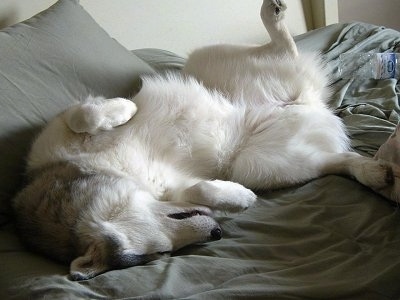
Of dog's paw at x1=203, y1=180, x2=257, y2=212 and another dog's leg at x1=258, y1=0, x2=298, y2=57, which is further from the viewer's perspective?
another dog's leg at x1=258, y1=0, x2=298, y2=57

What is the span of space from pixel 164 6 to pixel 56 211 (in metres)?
1.72

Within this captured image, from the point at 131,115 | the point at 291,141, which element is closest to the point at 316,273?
the point at 291,141

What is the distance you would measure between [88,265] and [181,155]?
59 cm

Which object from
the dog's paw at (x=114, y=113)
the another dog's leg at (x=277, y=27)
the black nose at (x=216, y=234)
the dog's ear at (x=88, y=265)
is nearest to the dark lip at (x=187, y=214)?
the black nose at (x=216, y=234)

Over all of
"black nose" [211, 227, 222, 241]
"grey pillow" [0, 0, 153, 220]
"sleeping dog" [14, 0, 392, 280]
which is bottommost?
"black nose" [211, 227, 222, 241]

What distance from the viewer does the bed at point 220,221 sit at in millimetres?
1073

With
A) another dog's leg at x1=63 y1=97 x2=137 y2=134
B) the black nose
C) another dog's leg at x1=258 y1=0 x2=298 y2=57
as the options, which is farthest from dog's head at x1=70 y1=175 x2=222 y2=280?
another dog's leg at x1=258 y1=0 x2=298 y2=57

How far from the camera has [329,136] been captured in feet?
5.90

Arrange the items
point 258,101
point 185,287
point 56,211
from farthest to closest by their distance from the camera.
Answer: point 258,101, point 56,211, point 185,287

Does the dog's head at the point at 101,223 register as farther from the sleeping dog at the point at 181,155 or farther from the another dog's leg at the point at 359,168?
the another dog's leg at the point at 359,168

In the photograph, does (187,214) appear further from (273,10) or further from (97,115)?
(273,10)

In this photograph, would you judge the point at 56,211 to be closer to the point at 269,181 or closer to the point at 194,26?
the point at 269,181

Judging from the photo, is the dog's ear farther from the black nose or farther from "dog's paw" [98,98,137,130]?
"dog's paw" [98,98,137,130]

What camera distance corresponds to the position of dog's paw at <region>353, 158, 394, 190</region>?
4.58 feet
